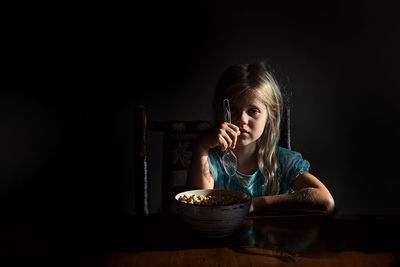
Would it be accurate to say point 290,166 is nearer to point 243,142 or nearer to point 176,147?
point 243,142

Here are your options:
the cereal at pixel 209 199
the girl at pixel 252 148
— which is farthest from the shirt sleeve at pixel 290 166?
the cereal at pixel 209 199

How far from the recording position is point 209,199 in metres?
0.80

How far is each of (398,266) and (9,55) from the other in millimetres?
1665

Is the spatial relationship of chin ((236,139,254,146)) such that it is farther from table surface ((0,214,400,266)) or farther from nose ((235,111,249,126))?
table surface ((0,214,400,266))

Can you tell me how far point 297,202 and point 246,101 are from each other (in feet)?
1.23

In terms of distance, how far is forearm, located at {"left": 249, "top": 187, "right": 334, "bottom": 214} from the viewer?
2.93ft

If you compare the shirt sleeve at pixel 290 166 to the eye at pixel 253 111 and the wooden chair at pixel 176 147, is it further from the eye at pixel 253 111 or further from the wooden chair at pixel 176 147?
the eye at pixel 253 111

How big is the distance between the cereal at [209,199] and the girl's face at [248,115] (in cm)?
36

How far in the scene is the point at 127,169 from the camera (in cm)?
168

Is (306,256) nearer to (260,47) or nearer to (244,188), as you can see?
(244,188)

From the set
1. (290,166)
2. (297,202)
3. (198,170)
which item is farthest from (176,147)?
(297,202)

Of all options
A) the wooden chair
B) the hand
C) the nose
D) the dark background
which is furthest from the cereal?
the dark background

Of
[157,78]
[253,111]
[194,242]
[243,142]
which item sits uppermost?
[157,78]

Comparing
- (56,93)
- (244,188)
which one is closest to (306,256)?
(244,188)
